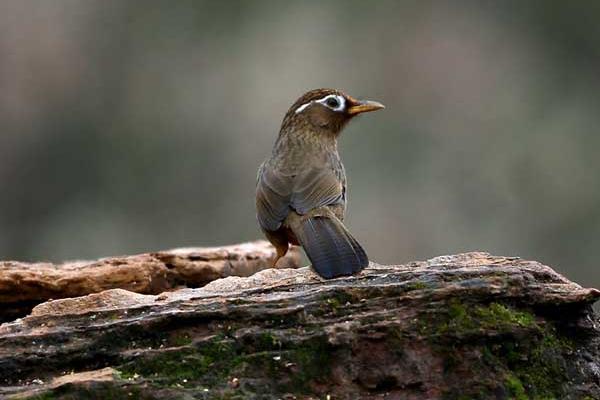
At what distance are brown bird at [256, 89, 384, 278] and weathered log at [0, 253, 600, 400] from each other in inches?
31.5

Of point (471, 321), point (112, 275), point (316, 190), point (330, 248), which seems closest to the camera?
point (471, 321)

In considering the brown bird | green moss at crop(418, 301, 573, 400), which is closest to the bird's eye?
the brown bird

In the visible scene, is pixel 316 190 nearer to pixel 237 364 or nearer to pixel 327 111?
pixel 327 111

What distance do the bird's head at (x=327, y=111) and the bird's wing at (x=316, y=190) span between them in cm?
88

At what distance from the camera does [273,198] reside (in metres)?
9.66

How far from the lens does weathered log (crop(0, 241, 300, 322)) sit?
28.8 ft

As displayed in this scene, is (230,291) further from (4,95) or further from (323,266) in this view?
(4,95)

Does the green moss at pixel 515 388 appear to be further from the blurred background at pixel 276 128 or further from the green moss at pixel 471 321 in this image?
the blurred background at pixel 276 128

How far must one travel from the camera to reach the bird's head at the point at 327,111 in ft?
35.7

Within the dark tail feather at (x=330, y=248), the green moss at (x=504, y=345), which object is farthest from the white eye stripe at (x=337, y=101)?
the green moss at (x=504, y=345)

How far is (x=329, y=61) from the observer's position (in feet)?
74.3

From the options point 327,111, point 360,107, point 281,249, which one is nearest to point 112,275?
point 281,249

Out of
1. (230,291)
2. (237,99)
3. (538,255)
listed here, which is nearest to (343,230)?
(230,291)

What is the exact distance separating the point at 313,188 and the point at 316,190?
3 cm
